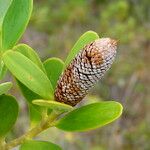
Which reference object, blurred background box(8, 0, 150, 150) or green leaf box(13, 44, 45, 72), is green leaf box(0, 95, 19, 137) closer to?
green leaf box(13, 44, 45, 72)

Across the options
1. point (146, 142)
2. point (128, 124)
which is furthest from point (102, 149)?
point (128, 124)

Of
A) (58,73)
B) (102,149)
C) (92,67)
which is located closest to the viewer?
(92,67)

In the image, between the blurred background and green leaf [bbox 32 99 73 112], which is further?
the blurred background

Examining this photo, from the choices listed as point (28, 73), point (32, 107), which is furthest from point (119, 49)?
point (28, 73)

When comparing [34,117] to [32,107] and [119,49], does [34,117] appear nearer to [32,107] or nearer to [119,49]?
[32,107]

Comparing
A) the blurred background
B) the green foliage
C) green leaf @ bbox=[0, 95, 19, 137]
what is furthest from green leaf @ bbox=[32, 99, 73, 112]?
the blurred background

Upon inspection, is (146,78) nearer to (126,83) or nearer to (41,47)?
(126,83)

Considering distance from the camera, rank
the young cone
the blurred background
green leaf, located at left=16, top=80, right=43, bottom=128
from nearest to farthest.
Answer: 1. the young cone
2. green leaf, located at left=16, top=80, right=43, bottom=128
3. the blurred background
